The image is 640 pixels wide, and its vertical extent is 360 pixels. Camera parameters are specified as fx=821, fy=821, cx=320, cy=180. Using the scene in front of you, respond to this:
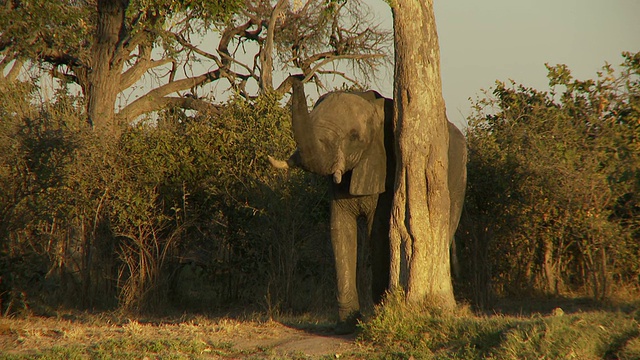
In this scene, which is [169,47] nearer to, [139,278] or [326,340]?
[139,278]

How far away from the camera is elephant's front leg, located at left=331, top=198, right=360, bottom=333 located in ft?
29.2

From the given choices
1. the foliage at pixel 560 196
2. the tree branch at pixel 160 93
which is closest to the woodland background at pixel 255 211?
the foliage at pixel 560 196

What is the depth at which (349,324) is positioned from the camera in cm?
877

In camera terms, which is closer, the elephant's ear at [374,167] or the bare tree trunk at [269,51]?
Result: the elephant's ear at [374,167]

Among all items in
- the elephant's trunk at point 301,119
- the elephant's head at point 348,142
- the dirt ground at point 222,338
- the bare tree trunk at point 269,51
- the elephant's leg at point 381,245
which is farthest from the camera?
the bare tree trunk at point 269,51

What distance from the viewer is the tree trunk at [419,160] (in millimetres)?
8359

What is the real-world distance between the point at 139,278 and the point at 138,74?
507 inches

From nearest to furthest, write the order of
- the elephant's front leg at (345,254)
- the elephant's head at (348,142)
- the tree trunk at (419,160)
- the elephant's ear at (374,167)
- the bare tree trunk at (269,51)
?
1. the elephant's head at (348,142)
2. the tree trunk at (419,160)
3. the elephant's ear at (374,167)
4. the elephant's front leg at (345,254)
5. the bare tree trunk at (269,51)

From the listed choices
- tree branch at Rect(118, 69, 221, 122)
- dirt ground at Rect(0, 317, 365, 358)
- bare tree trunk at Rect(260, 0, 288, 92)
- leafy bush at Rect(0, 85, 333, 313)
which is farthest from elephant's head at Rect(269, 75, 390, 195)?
bare tree trunk at Rect(260, 0, 288, 92)

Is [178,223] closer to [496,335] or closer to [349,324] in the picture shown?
[349,324]

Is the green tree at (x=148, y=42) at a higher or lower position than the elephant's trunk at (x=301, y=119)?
higher

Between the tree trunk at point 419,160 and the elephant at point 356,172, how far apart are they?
412 mm

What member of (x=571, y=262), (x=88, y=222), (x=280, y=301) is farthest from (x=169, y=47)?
(x=571, y=262)

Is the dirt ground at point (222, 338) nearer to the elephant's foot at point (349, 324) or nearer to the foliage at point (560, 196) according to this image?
the elephant's foot at point (349, 324)
